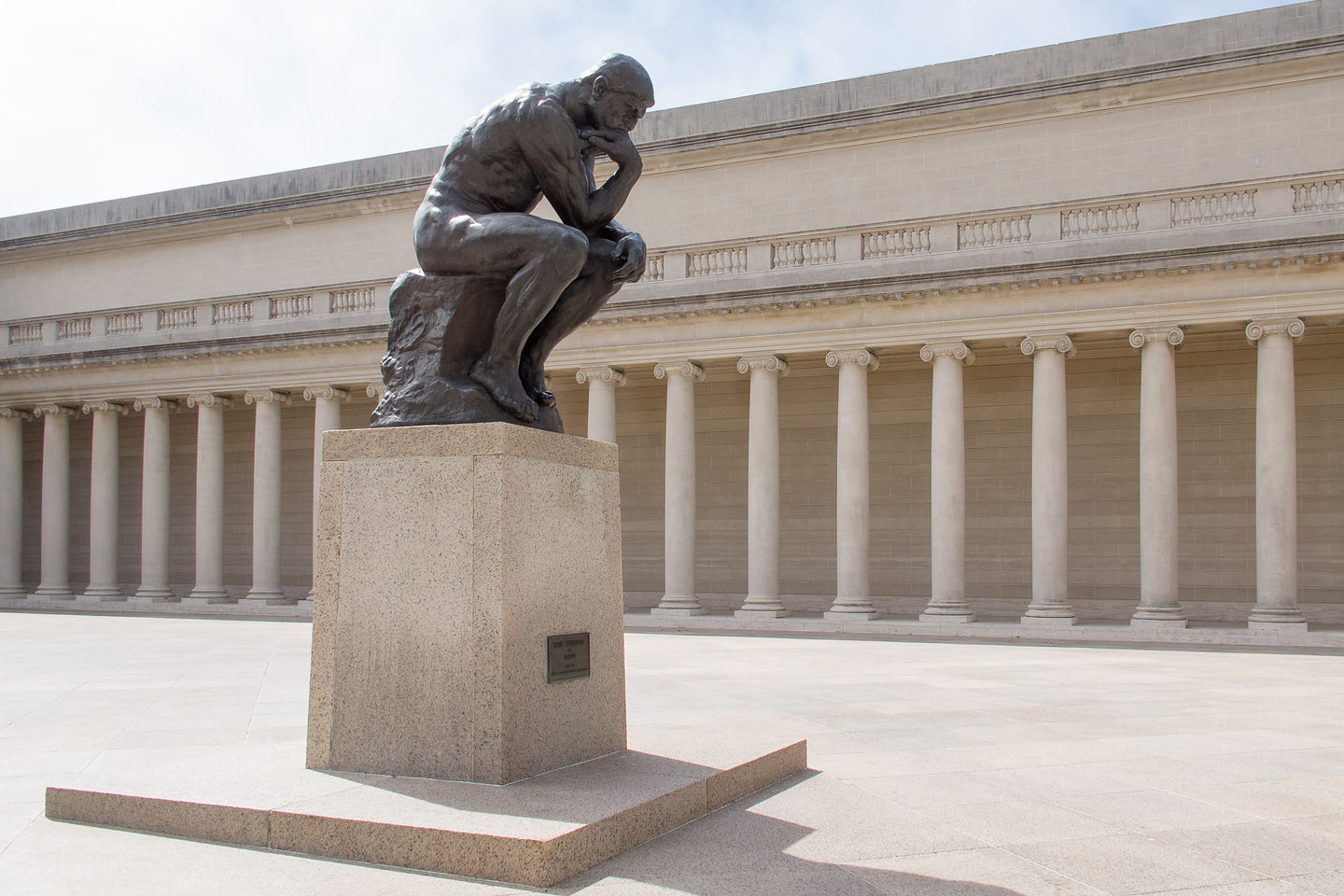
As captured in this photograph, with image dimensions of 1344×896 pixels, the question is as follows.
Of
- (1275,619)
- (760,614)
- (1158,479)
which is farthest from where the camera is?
(760,614)

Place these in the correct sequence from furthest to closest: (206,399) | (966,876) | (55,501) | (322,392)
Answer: (55,501) < (206,399) < (322,392) < (966,876)

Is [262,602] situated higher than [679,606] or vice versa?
[679,606]

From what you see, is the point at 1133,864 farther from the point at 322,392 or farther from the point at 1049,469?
the point at 322,392

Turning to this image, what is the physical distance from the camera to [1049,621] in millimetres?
29969

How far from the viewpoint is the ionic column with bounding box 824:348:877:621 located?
1297 inches

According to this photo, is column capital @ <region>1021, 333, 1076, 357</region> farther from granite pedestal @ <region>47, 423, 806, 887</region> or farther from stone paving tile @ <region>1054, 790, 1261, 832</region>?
granite pedestal @ <region>47, 423, 806, 887</region>

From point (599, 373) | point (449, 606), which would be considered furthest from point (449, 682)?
point (599, 373)

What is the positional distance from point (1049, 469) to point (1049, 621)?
420 cm

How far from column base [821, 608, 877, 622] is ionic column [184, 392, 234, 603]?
23.2 m

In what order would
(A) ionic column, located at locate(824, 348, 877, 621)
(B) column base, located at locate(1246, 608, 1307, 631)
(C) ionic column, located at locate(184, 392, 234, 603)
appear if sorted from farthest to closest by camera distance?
(C) ionic column, located at locate(184, 392, 234, 603) < (A) ionic column, located at locate(824, 348, 877, 621) < (B) column base, located at locate(1246, 608, 1307, 631)

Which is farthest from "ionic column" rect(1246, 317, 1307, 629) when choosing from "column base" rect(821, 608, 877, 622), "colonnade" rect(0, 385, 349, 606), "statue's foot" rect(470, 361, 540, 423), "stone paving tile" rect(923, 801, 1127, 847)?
"colonnade" rect(0, 385, 349, 606)

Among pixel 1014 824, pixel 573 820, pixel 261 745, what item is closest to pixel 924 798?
pixel 1014 824

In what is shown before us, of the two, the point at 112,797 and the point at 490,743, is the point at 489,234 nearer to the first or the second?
the point at 490,743

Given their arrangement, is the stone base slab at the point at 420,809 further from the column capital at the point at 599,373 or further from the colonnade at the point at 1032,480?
the column capital at the point at 599,373
